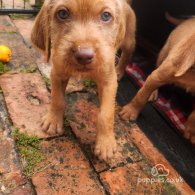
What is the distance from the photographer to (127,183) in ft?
9.37

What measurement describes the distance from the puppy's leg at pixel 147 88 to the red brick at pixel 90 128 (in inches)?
6.0

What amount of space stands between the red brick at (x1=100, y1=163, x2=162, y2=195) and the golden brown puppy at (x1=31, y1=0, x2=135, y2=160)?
0.19 m

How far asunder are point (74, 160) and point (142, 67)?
2.35 meters

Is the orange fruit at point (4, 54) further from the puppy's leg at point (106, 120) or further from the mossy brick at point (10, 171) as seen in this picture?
the puppy's leg at point (106, 120)

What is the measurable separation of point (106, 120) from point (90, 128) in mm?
384

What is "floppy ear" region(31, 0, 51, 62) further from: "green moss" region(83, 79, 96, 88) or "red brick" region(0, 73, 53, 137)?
"green moss" region(83, 79, 96, 88)

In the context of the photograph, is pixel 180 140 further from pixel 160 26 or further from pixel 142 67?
pixel 160 26

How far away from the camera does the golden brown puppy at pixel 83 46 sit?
8.70ft

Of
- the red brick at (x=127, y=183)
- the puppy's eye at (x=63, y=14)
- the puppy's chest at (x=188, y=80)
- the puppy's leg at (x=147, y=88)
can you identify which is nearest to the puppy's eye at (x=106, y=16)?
the puppy's eye at (x=63, y=14)

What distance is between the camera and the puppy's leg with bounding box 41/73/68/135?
3.19 metres

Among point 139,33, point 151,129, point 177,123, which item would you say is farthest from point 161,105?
point 139,33

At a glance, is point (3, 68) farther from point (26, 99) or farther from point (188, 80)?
point (188, 80)

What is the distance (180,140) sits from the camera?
369 centimetres

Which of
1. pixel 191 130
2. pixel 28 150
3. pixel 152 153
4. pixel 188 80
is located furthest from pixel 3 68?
pixel 191 130
